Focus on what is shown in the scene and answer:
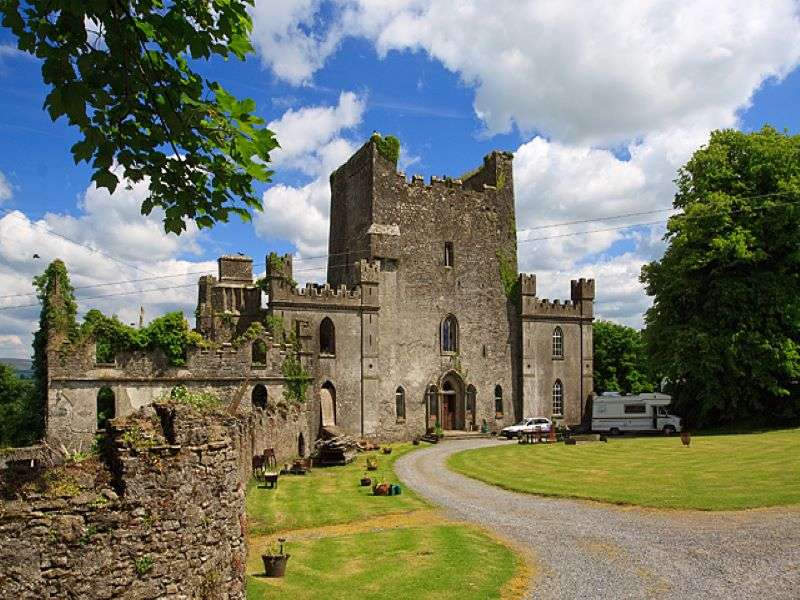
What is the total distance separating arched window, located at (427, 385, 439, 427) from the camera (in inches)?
1854

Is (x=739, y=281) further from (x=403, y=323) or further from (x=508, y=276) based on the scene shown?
(x=403, y=323)

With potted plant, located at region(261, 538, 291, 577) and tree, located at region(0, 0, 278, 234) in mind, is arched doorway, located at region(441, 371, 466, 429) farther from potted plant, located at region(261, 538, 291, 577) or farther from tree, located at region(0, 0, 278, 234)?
tree, located at region(0, 0, 278, 234)

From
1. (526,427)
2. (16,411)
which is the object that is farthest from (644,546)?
(16,411)

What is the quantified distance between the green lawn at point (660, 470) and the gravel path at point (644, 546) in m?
1.30

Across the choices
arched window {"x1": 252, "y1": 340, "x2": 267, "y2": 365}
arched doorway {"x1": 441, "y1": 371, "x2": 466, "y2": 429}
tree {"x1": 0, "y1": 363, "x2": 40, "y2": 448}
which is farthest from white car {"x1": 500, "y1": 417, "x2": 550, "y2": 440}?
tree {"x1": 0, "y1": 363, "x2": 40, "y2": 448}

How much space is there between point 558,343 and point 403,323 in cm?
1264

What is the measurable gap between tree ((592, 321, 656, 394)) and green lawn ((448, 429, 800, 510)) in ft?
99.9

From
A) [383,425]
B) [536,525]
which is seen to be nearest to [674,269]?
[383,425]

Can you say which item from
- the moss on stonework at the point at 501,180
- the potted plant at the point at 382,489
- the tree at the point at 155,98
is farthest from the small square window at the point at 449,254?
the tree at the point at 155,98

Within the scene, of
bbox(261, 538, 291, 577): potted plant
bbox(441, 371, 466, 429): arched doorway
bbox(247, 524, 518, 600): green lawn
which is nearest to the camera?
bbox(247, 524, 518, 600): green lawn

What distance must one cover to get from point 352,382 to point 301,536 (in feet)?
83.6

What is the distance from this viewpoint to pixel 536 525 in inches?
775

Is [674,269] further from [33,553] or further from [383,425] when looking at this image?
[33,553]

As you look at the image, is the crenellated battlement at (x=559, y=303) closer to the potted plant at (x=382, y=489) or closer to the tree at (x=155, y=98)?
the potted plant at (x=382, y=489)
